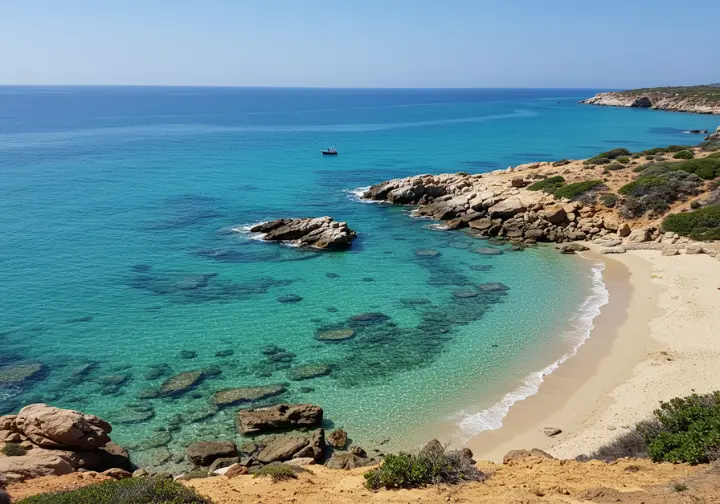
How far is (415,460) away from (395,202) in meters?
47.5

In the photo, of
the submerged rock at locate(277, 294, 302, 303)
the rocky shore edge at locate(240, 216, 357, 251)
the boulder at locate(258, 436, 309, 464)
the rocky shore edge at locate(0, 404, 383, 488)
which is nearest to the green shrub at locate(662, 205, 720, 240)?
the rocky shore edge at locate(240, 216, 357, 251)

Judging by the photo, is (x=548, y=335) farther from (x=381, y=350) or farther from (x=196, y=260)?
(x=196, y=260)

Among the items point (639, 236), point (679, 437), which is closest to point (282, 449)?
point (679, 437)

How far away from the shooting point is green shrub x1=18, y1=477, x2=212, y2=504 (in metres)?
11.7

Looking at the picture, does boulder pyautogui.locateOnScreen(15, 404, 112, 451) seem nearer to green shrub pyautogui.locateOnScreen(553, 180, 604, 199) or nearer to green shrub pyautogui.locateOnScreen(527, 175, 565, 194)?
green shrub pyautogui.locateOnScreen(553, 180, 604, 199)

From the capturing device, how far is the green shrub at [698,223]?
4162 centimetres

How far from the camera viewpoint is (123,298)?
32.9m

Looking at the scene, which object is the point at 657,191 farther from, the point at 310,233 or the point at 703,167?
the point at 310,233

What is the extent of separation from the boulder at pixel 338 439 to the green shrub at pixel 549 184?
41264 millimetres

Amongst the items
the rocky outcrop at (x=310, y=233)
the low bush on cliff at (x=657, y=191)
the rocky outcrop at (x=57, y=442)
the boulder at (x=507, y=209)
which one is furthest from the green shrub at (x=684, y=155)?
Result: the rocky outcrop at (x=57, y=442)

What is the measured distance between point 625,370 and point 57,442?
74.9 feet

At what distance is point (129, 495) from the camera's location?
1182 centimetres

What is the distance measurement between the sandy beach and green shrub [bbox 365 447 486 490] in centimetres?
536

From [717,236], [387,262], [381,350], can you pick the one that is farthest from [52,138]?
[717,236]
